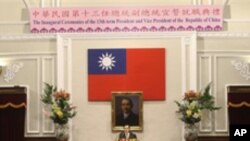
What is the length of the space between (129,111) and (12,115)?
2.39m

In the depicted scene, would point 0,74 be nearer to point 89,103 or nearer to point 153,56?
point 89,103

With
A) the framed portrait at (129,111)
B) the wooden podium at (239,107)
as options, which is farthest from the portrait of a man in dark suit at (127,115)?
the wooden podium at (239,107)

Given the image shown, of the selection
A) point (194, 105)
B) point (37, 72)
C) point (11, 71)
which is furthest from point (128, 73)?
point (11, 71)

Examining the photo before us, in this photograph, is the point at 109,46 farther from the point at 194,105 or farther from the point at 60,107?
the point at 194,105

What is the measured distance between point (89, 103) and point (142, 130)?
1226 mm

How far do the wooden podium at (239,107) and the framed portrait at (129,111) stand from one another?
1811mm

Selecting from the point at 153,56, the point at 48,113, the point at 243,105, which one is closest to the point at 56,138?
the point at 48,113

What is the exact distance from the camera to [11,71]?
8.64 meters

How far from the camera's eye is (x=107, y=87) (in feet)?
27.7

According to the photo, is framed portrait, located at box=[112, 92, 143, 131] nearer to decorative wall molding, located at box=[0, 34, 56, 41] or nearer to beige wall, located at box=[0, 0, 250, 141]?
beige wall, located at box=[0, 0, 250, 141]

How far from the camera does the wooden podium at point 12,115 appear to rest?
825cm

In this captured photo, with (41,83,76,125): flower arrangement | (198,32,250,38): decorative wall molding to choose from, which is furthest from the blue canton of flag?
(198,32,250,38): decorative wall molding

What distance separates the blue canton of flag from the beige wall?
127 mm

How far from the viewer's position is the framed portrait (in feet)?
27.4
